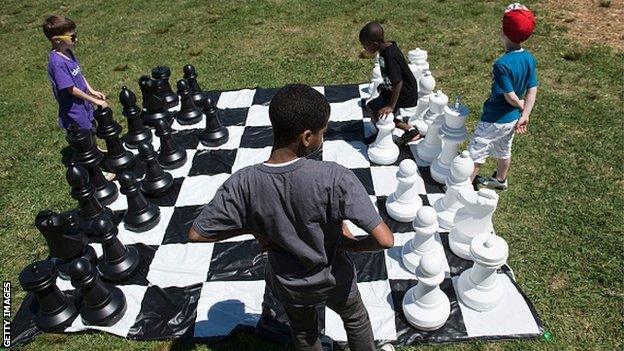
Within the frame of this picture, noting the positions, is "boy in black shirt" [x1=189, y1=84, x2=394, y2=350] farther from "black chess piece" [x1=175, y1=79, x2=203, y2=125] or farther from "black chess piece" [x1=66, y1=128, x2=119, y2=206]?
"black chess piece" [x1=175, y1=79, x2=203, y2=125]

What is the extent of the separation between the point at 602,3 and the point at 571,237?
12.6 ft

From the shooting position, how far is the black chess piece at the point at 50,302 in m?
1.70

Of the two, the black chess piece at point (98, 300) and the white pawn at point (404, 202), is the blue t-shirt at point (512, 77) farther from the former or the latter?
the black chess piece at point (98, 300)

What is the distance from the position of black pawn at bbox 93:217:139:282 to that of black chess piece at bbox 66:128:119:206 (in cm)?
55

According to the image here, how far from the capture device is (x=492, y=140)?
2.37 meters

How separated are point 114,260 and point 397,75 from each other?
188 centimetres

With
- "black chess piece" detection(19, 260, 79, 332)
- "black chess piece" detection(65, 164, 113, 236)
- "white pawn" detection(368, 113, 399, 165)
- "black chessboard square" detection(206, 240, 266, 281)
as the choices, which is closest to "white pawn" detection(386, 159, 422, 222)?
"white pawn" detection(368, 113, 399, 165)

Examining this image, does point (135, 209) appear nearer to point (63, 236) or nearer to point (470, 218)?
point (63, 236)

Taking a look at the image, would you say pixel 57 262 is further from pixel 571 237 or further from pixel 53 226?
pixel 571 237

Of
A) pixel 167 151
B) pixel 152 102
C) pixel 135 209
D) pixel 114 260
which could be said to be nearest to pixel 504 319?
pixel 114 260

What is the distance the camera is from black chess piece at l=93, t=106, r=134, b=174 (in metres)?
2.62

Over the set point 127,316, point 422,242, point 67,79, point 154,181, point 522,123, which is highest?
point 67,79

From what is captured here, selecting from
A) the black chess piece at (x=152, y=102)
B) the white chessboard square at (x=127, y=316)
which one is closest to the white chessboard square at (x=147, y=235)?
the white chessboard square at (x=127, y=316)

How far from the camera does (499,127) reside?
7.60ft
